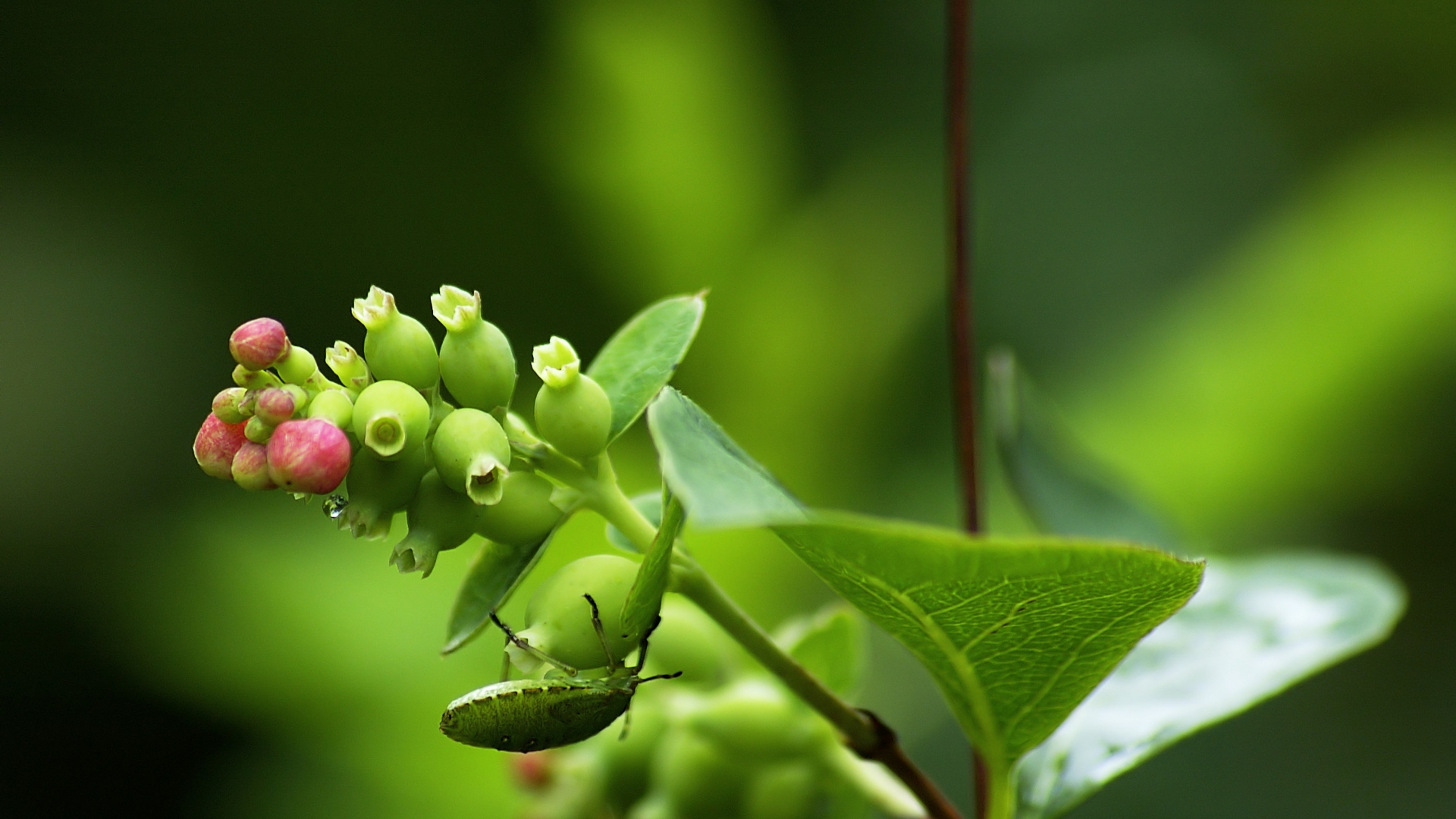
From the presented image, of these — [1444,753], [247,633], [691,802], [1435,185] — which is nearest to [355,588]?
[247,633]

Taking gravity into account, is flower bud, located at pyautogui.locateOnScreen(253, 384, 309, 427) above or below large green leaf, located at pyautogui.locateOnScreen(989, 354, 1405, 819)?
above

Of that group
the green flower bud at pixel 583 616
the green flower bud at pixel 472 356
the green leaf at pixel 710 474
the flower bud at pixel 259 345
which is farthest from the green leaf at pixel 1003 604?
the flower bud at pixel 259 345

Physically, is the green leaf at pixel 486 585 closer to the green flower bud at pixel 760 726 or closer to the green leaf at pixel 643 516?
the green leaf at pixel 643 516

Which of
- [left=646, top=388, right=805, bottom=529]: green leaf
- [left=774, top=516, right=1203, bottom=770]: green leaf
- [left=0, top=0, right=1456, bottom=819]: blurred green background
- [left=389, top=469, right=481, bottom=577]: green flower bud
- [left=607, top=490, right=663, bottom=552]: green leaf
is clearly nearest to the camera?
[left=646, top=388, right=805, bottom=529]: green leaf

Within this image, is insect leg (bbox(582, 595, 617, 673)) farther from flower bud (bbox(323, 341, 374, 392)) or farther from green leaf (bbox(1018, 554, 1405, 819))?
green leaf (bbox(1018, 554, 1405, 819))

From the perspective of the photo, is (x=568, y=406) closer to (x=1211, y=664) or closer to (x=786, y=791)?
(x=786, y=791)

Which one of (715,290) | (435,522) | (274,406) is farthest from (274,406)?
(715,290)

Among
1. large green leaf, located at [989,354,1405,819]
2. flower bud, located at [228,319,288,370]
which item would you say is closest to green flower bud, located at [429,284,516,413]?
flower bud, located at [228,319,288,370]
